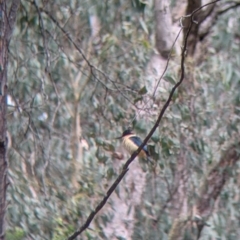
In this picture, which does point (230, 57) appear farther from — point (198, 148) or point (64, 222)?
point (64, 222)

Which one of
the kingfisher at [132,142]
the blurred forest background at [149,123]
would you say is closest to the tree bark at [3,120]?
the kingfisher at [132,142]

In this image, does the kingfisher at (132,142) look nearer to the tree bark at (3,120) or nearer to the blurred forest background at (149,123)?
the blurred forest background at (149,123)

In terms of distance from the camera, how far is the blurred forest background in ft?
15.5

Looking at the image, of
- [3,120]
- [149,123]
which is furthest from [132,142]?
[3,120]

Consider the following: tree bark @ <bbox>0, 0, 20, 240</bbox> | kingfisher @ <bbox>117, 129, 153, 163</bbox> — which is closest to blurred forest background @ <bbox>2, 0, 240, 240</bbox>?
kingfisher @ <bbox>117, 129, 153, 163</bbox>

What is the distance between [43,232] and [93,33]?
6.41 feet

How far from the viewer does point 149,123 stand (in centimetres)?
444

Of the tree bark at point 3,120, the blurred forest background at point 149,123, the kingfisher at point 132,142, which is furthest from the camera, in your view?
the blurred forest background at point 149,123

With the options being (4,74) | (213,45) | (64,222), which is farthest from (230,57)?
(4,74)

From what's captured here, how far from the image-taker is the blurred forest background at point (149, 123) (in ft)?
15.5

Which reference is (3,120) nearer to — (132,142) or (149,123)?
(132,142)

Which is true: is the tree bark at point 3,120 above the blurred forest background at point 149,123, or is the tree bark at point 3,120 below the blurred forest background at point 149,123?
below

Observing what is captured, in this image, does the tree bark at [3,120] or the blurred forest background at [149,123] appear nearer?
the tree bark at [3,120]

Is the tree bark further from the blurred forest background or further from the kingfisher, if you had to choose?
the blurred forest background
